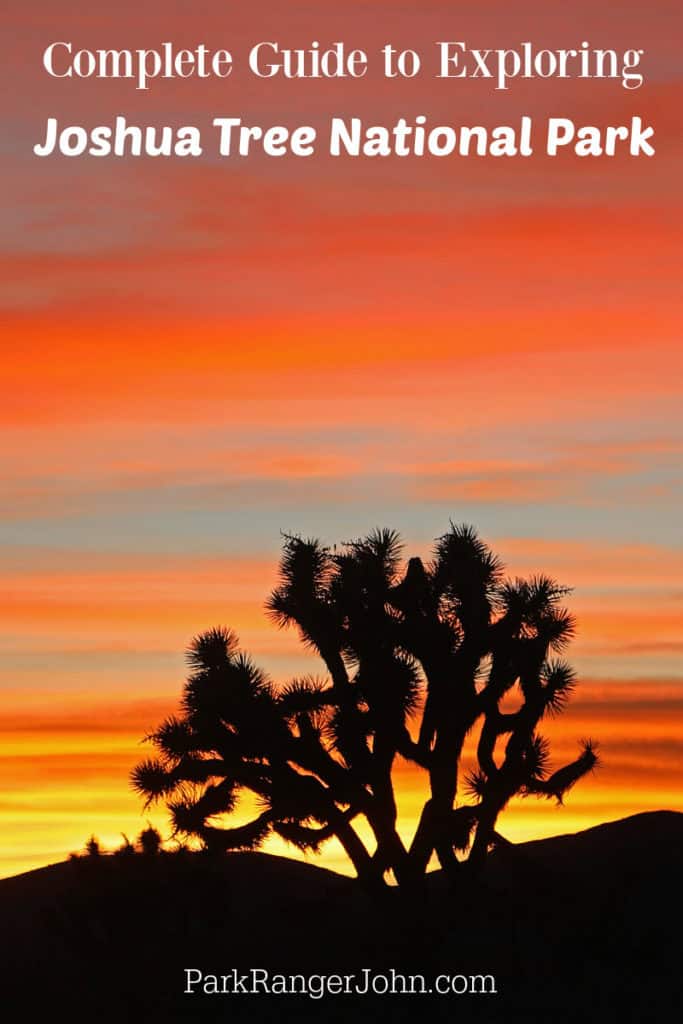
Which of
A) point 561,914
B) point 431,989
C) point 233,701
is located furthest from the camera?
point 561,914

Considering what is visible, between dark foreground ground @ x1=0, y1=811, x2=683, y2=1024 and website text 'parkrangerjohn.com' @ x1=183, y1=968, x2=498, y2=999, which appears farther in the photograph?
website text 'parkrangerjohn.com' @ x1=183, y1=968, x2=498, y2=999

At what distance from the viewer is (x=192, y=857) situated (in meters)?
19.3

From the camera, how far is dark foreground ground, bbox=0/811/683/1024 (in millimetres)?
19109

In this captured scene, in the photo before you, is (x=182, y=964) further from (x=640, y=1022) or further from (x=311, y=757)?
(x=640, y=1022)

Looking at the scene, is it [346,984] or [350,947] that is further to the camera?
[350,947]

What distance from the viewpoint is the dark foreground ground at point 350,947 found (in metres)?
19.1

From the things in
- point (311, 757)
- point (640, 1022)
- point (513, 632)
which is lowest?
point (640, 1022)

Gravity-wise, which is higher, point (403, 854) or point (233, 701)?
point (233, 701)

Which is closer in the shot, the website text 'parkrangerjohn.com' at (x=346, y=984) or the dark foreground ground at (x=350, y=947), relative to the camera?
the dark foreground ground at (x=350, y=947)

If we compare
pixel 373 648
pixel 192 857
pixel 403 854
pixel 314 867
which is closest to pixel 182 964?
pixel 192 857

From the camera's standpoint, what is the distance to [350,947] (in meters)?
20.4

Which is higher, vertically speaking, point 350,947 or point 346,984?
point 350,947

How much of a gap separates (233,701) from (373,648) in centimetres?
161

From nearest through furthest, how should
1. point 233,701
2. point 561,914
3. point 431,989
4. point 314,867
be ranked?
point 233,701, point 431,989, point 561,914, point 314,867
